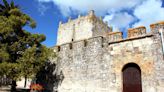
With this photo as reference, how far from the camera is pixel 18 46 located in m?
10.6

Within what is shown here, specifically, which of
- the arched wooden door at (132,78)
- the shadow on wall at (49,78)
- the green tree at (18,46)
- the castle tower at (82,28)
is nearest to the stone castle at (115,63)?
the arched wooden door at (132,78)

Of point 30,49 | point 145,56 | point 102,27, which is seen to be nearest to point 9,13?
point 30,49

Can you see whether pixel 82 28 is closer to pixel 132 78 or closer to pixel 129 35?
pixel 129 35

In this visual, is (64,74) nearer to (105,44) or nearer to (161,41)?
(105,44)

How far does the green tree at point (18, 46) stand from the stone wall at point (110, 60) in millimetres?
1610

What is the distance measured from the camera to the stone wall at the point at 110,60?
8234 millimetres

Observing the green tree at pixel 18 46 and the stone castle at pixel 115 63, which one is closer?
the stone castle at pixel 115 63

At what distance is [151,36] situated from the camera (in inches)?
334

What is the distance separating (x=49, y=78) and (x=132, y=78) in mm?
5675

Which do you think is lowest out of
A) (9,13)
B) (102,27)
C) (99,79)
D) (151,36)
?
(99,79)

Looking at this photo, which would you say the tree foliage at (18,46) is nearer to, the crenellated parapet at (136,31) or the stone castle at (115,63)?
the stone castle at (115,63)

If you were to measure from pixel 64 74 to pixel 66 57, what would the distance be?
3.34 feet

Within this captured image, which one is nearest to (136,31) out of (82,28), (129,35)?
(129,35)

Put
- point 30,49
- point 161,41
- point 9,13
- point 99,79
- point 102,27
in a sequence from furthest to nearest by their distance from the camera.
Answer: point 102,27, point 9,13, point 30,49, point 99,79, point 161,41
